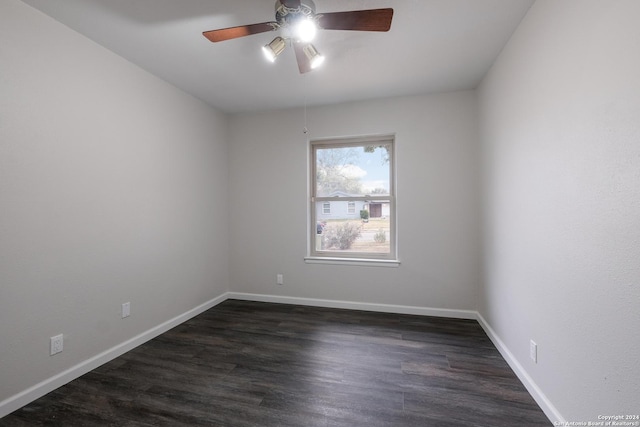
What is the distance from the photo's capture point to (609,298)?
1175 millimetres

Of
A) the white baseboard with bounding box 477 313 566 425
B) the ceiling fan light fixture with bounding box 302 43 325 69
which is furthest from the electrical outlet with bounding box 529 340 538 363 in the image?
the ceiling fan light fixture with bounding box 302 43 325 69

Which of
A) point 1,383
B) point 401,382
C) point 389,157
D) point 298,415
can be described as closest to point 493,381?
point 401,382

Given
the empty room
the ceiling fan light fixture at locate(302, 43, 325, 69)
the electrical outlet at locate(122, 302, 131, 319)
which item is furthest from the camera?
the electrical outlet at locate(122, 302, 131, 319)

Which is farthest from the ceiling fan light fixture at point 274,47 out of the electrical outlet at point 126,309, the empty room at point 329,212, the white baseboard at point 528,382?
the white baseboard at point 528,382

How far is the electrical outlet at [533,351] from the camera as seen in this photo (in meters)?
1.78

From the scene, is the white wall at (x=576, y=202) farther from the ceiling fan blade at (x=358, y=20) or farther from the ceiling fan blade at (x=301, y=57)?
the ceiling fan blade at (x=301, y=57)

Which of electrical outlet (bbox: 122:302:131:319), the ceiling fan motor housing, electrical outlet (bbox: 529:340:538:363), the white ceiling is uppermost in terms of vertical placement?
the white ceiling

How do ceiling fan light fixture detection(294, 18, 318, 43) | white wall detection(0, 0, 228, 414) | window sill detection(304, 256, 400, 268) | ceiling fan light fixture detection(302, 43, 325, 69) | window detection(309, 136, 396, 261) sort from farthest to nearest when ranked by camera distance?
window detection(309, 136, 396, 261)
window sill detection(304, 256, 400, 268)
ceiling fan light fixture detection(302, 43, 325, 69)
white wall detection(0, 0, 228, 414)
ceiling fan light fixture detection(294, 18, 318, 43)

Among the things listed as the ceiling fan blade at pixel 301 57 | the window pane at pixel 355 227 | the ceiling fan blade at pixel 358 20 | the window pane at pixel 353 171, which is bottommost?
the window pane at pixel 355 227

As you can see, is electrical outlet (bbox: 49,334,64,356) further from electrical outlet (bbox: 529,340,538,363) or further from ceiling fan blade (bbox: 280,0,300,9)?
electrical outlet (bbox: 529,340,538,363)

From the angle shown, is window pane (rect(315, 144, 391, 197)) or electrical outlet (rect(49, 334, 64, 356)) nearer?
electrical outlet (rect(49, 334, 64, 356))

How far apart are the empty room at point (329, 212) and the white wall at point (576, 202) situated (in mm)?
13

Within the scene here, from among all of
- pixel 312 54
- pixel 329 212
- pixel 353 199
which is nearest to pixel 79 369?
pixel 329 212

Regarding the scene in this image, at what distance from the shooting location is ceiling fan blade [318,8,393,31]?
1.49 meters
